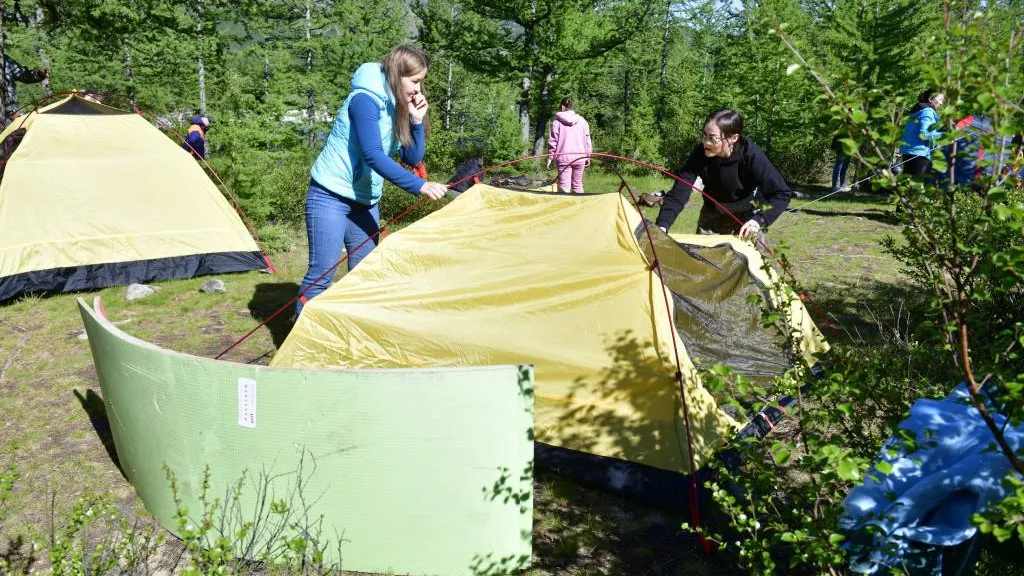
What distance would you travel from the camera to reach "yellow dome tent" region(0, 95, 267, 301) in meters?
6.27

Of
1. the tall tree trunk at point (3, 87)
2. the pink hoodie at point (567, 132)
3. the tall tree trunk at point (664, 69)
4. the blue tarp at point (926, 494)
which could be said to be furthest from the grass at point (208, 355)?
the tall tree trunk at point (664, 69)

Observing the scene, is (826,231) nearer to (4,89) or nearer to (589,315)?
(589,315)

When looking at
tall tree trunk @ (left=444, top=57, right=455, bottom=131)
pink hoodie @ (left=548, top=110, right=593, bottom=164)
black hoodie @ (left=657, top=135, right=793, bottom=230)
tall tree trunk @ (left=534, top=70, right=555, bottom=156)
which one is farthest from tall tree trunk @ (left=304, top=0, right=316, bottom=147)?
black hoodie @ (left=657, top=135, right=793, bottom=230)

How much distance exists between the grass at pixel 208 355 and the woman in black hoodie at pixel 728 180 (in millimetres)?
914

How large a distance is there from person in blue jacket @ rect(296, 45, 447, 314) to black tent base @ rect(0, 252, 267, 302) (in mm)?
2951

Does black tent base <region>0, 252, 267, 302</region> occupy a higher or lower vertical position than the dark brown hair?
lower

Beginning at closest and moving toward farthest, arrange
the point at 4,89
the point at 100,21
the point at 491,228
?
the point at 491,228 → the point at 4,89 → the point at 100,21

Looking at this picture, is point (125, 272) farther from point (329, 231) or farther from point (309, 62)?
point (309, 62)

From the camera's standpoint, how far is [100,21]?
45.6ft

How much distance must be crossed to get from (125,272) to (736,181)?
5.27 metres

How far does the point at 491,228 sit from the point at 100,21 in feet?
43.5

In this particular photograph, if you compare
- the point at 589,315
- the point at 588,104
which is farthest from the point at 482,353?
the point at 588,104

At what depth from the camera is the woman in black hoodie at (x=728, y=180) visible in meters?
4.32

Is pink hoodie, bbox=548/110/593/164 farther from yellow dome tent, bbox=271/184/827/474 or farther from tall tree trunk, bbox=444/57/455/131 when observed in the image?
tall tree trunk, bbox=444/57/455/131
